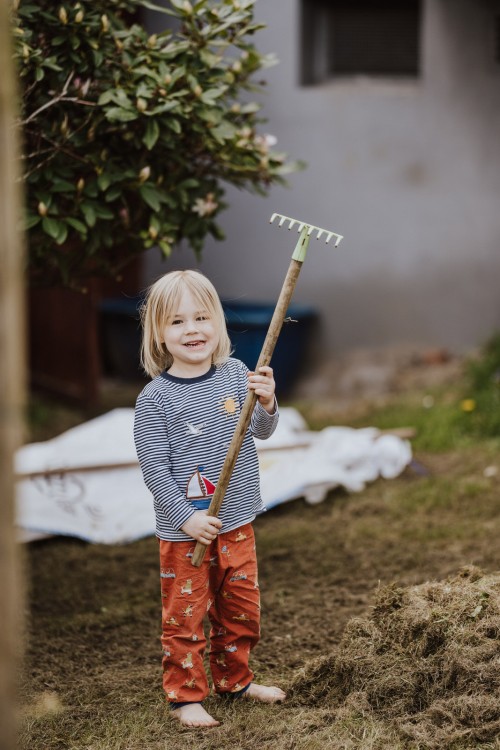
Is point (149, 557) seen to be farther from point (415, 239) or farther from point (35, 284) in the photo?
point (415, 239)

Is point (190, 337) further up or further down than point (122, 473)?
further up

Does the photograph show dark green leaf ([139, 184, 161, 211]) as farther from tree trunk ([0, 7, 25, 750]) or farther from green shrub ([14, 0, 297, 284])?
tree trunk ([0, 7, 25, 750])

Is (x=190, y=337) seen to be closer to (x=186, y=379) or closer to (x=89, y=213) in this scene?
(x=186, y=379)

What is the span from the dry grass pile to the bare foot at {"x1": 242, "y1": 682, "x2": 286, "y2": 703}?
5 centimetres

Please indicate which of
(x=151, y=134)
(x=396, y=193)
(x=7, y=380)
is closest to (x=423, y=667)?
(x=7, y=380)

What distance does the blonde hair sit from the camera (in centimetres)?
289

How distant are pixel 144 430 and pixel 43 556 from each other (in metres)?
2.15

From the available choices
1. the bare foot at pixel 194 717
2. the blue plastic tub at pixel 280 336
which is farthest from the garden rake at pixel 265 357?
the blue plastic tub at pixel 280 336

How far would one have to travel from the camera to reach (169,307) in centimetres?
289

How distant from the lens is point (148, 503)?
16.5 feet

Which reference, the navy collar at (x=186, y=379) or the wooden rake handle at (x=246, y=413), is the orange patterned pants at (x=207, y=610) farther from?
the navy collar at (x=186, y=379)

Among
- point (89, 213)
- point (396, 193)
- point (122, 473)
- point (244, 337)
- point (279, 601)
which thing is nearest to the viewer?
point (89, 213)

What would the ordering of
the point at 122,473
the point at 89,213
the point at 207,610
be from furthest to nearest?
1. the point at 122,473
2. the point at 89,213
3. the point at 207,610

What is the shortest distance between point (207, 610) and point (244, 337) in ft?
14.6
